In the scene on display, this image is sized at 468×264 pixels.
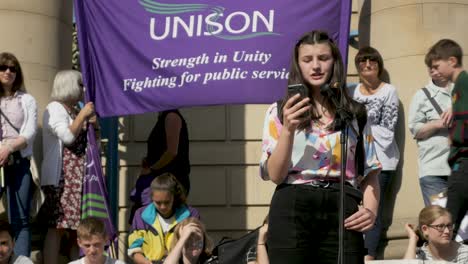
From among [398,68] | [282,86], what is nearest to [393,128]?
[398,68]

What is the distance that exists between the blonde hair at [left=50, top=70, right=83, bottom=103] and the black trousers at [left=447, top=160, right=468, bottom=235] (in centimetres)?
361

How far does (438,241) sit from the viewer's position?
874cm

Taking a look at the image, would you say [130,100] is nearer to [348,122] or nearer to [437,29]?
[437,29]

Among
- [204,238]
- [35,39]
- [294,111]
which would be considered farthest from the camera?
[35,39]

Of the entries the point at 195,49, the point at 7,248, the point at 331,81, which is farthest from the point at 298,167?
the point at 195,49

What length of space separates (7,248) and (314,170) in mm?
4031

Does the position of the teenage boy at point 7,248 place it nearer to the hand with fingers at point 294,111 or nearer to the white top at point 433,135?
the white top at point 433,135

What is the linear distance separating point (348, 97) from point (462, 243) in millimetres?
3674

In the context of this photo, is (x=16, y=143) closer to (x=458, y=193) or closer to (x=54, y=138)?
(x=54, y=138)

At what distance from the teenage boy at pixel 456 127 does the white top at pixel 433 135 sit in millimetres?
1089

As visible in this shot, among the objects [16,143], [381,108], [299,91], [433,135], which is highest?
[381,108]

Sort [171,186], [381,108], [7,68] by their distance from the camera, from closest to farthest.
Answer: [171,186] < [7,68] < [381,108]

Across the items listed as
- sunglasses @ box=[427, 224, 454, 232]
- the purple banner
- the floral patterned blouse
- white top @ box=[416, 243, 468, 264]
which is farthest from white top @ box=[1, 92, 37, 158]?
the floral patterned blouse

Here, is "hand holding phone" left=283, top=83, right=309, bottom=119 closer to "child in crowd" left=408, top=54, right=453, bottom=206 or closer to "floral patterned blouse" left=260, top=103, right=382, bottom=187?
"floral patterned blouse" left=260, top=103, right=382, bottom=187
